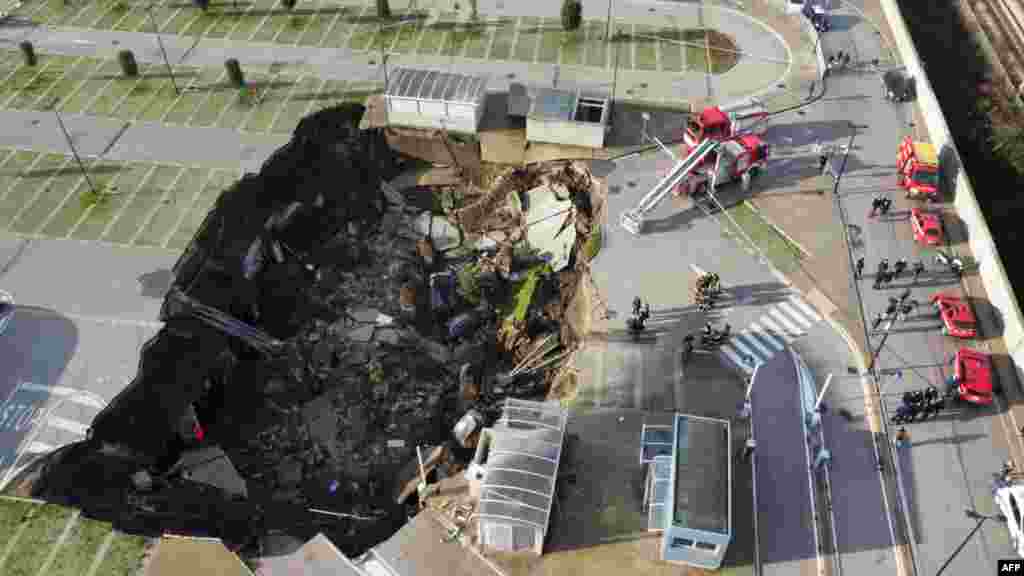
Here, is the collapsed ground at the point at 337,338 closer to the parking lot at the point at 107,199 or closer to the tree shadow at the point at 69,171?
the parking lot at the point at 107,199

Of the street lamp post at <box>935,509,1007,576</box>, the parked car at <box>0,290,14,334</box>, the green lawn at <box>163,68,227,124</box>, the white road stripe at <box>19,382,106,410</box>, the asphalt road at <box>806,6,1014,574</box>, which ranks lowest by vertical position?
the street lamp post at <box>935,509,1007,576</box>

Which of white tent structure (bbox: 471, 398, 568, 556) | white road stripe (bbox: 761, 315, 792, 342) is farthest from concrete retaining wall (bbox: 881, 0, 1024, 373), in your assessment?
white tent structure (bbox: 471, 398, 568, 556)

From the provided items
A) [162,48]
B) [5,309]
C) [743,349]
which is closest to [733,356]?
[743,349]

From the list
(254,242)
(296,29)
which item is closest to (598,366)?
(254,242)

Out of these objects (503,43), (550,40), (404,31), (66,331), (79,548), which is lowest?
(79,548)

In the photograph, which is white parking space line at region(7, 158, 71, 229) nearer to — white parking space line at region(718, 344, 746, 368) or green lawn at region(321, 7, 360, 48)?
green lawn at region(321, 7, 360, 48)

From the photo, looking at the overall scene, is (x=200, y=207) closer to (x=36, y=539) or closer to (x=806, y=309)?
(x=36, y=539)

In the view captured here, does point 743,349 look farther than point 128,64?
No
